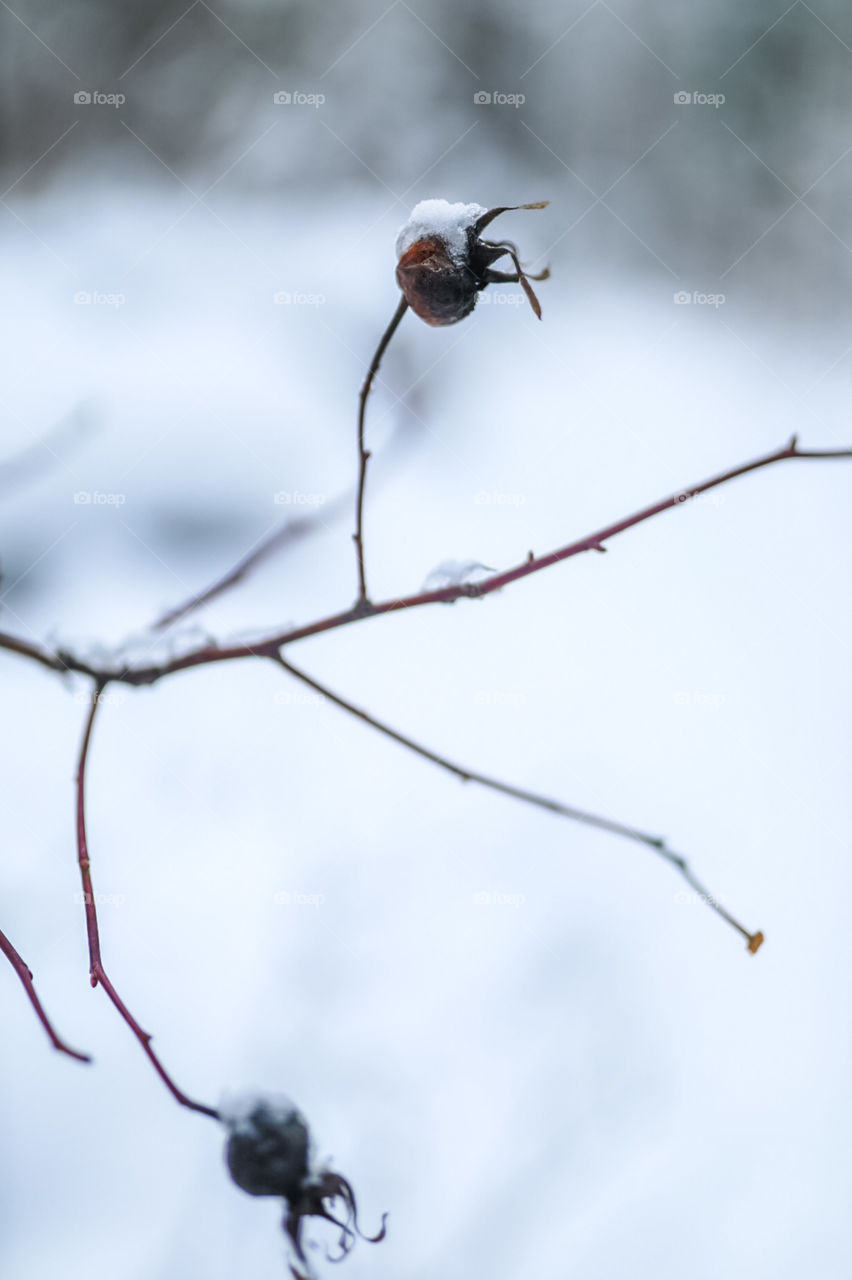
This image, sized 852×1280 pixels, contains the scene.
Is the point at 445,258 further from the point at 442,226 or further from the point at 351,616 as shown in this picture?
the point at 351,616

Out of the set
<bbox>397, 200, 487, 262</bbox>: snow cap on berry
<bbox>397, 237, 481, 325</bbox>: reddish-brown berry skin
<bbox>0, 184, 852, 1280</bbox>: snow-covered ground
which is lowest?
<bbox>0, 184, 852, 1280</bbox>: snow-covered ground

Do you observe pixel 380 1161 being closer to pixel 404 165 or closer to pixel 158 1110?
pixel 158 1110

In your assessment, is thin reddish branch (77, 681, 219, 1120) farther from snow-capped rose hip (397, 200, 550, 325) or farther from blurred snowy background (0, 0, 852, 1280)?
blurred snowy background (0, 0, 852, 1280)

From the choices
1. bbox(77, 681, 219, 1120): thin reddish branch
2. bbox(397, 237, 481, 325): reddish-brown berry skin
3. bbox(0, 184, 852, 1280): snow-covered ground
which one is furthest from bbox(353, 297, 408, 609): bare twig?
bbox(0, 184, 852, 1280): snow-covered ground

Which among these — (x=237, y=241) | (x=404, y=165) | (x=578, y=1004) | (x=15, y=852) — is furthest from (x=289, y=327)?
(x=578, y=1004)

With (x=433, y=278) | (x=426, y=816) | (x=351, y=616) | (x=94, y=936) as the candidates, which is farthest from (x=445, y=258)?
(x=426, y=816)

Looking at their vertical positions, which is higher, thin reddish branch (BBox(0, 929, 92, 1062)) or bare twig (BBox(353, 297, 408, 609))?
bare twig (BBox(353, 297, 408, 609))

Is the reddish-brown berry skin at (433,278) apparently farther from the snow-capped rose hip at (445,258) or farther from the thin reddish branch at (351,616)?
the thin reddish branch at (351,616)
